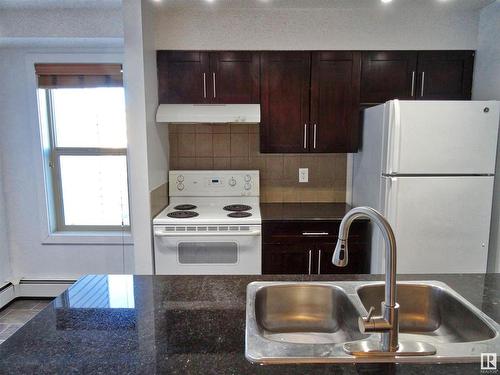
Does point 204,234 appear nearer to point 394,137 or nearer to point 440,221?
point 394,137

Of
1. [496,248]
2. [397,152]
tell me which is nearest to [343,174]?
[397,152]

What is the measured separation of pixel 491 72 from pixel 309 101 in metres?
1.33

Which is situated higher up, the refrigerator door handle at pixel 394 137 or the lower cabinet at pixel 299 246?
the refrigerator door handle at pixel 394 137

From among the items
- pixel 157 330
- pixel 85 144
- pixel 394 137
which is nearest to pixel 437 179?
pixel 394 137

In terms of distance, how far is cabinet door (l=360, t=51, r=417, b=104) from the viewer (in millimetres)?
2658

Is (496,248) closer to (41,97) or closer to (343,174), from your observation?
(343,174)

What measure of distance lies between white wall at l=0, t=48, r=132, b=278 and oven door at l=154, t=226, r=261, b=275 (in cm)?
94

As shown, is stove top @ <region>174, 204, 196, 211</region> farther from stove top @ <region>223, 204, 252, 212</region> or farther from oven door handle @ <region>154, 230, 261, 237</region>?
oven door handle @ <region>154, 230, 261, 237</region>

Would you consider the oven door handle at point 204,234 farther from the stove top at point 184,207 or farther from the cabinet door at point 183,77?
the cabinet door at point 183,77

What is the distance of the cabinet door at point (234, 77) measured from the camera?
8.74ft

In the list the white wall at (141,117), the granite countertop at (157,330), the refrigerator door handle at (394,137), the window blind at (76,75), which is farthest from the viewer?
the window blind at (76,75)

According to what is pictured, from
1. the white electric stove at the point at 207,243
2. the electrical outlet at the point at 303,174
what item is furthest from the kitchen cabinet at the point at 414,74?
the white electric stove at the point at 207,243

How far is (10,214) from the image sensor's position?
3156mm

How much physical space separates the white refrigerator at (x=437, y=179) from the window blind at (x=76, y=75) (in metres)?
2.22
